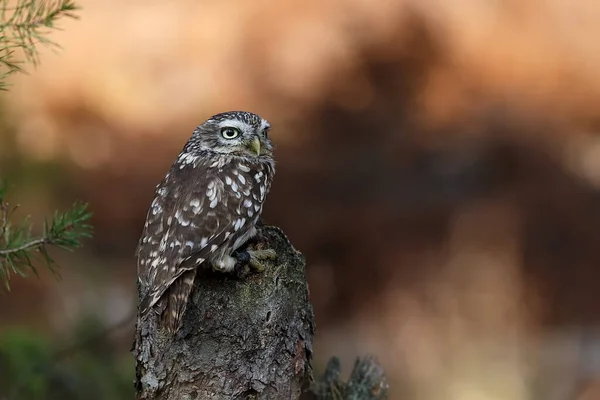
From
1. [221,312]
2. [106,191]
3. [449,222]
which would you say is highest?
[449,222]

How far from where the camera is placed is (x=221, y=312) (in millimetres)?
2545

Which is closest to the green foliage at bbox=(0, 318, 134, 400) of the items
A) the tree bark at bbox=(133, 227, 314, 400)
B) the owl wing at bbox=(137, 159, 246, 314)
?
the owl wing at bbox=(137, 159, 246, 314)

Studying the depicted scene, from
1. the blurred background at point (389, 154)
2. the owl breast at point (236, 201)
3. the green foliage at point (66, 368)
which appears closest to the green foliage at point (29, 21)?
the owl breast at point (236, 201)

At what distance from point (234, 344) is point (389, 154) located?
540cm

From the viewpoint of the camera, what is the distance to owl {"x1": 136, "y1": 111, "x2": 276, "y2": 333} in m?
2.55

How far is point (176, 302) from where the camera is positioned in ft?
8.12

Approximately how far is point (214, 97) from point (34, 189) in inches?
75.6

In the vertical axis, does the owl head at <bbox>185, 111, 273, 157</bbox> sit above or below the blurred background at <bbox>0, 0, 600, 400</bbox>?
below

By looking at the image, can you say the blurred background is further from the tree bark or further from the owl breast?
the tree bark

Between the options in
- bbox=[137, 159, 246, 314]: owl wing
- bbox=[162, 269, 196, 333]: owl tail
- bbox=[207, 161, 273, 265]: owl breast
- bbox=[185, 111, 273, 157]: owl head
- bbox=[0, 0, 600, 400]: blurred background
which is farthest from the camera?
bbox=[0, 0, 600, 400]: blurred background

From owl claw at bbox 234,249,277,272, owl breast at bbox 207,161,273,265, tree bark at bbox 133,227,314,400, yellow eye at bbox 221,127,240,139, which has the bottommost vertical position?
tree bark at bbox 133,227,314,400

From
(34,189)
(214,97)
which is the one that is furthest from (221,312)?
(214,97)

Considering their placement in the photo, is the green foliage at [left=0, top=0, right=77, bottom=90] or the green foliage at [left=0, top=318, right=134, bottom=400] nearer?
the green foliage at [left=0, top=0, right=77, bottom=90]

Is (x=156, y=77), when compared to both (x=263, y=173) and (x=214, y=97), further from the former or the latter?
(x=263, y=173)
